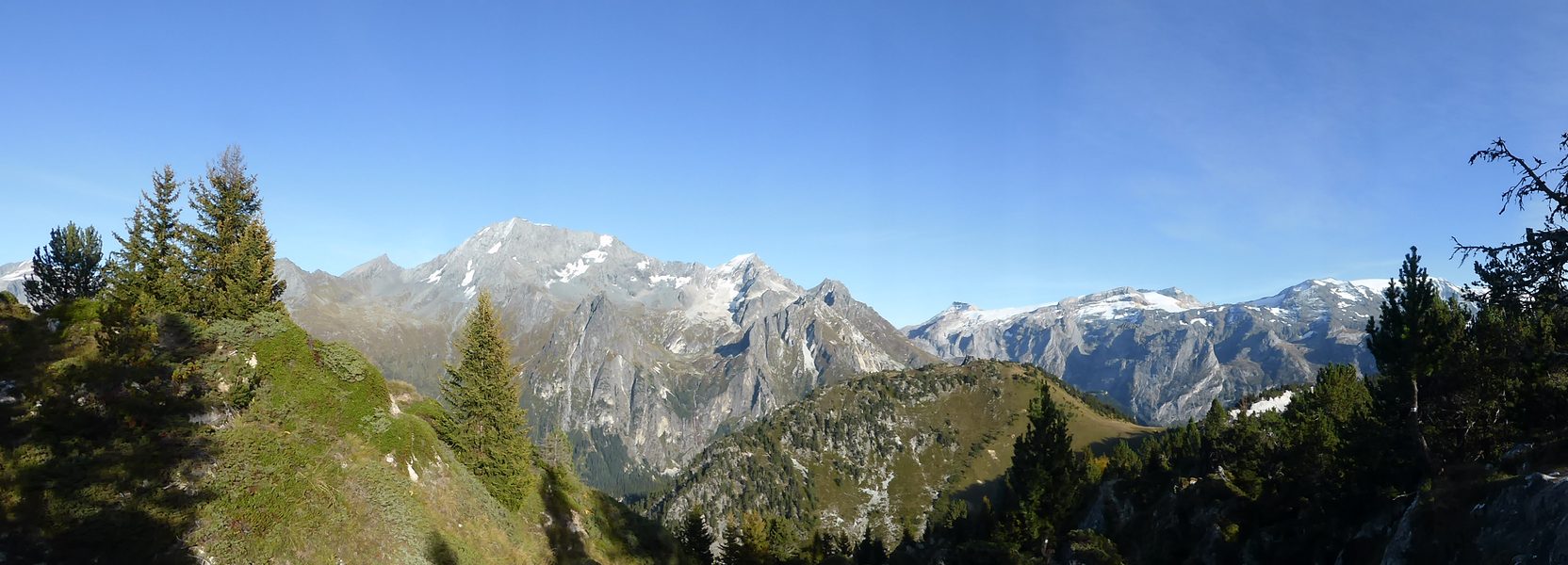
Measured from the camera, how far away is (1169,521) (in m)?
61.1

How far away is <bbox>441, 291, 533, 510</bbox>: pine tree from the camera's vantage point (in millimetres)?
45062

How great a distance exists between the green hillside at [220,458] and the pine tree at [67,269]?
33643mm

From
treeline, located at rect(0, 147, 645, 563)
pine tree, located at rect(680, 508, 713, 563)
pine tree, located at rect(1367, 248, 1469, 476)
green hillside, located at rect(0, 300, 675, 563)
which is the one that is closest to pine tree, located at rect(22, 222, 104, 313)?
treeline, located at rect(0, 147, 645, 563)

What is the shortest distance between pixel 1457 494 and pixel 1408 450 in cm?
1916

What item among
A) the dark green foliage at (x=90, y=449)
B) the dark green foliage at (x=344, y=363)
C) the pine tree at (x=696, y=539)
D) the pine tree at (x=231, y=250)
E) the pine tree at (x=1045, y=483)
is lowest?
the pine tree at (x=696, y=539)

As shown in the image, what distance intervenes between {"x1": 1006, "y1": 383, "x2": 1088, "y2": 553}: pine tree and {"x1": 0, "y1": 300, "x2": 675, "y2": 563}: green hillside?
33207 millimetres

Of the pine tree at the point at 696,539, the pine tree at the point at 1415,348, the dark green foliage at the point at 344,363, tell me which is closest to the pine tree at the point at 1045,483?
the pine tree at the point at 1415,348

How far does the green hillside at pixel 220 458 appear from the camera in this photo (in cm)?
2202

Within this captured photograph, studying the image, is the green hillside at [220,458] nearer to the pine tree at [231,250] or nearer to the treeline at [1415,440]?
the pine tree at [231,250]

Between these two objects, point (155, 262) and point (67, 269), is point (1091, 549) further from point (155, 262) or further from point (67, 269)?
point (67, 269)

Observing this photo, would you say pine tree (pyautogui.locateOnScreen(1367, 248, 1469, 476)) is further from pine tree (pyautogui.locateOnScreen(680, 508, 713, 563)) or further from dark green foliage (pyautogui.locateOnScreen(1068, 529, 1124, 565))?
pine tree (pyautogui.locateOnScreen(680, 508, 713, 563))

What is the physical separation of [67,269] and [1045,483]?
268 ft

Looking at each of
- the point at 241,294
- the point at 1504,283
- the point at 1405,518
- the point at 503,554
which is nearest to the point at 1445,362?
the point at 1405,518

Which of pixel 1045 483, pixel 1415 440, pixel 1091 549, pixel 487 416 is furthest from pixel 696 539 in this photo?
pixel 1415 440
